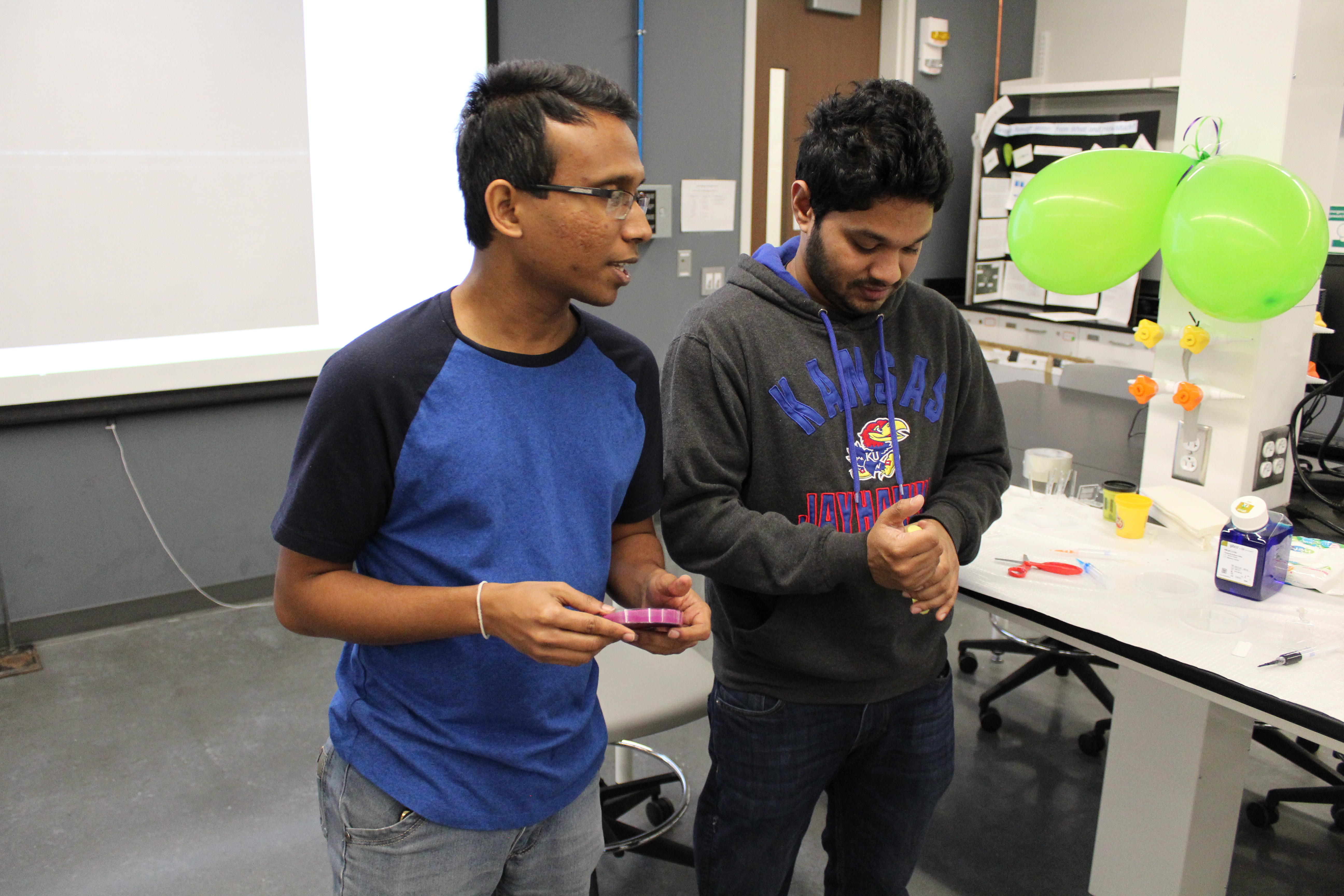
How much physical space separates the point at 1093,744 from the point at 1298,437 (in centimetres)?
92

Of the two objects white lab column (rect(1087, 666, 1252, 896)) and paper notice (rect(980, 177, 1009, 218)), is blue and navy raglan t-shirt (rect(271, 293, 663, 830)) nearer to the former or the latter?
white lab column (rect(1087, 666, 1252, 896))

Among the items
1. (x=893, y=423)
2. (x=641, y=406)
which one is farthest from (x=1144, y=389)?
(x=641, y=406)

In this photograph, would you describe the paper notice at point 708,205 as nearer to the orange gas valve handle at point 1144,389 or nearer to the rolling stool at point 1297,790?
the orange gas valve handle at point 1144,389

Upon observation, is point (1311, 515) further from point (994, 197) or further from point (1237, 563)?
point (994, 197)

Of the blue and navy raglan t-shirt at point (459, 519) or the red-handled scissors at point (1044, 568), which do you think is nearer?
the blue and navy raglan t-shirt at point (459, 519)

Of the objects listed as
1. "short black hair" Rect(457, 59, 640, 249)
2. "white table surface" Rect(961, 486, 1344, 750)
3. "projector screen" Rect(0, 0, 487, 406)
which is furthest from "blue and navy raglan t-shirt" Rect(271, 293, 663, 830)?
"projector screen" Rect(0, 0, 487, 406)

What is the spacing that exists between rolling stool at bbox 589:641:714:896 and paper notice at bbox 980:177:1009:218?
3.51 meters

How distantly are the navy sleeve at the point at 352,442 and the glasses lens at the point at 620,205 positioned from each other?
217 millimetres

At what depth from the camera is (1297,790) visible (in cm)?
225

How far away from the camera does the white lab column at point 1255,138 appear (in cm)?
188

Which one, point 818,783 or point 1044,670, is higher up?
point 818,783

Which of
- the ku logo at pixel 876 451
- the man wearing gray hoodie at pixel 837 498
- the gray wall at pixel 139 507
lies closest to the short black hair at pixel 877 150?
the man wearing gray hoodie at pixel 837 498

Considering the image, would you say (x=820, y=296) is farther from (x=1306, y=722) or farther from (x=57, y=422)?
(x=57, y=422)

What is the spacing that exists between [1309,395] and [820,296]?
1.40m
